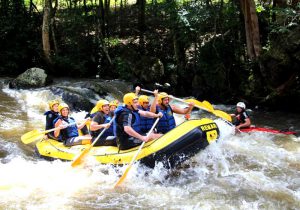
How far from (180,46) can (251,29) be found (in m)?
3.28

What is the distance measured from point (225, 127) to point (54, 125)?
3155mm

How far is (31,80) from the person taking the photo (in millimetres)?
14062

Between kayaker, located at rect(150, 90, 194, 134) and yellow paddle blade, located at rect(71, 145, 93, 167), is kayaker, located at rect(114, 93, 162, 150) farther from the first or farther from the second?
yellow paddle blade, located at rect(71, 145, 93, 167)

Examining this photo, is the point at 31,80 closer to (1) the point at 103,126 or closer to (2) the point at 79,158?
(1) the point at 103,126

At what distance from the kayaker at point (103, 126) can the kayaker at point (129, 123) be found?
0.63 metres

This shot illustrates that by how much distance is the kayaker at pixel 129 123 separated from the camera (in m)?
6.29

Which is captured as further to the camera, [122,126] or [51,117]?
[51,117]

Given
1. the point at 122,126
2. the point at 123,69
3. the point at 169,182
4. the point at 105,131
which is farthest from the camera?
the point at 123,69

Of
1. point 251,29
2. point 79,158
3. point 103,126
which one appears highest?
point 251,29

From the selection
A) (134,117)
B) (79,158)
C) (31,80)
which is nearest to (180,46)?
(31,80)

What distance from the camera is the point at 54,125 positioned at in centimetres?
748

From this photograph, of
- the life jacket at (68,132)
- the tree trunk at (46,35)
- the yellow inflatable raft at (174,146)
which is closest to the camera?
the yellow inflatable raft at (174,146)

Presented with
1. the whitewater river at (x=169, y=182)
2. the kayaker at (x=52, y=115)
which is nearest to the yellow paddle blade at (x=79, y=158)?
the whitewater river at (x=169, y=182)

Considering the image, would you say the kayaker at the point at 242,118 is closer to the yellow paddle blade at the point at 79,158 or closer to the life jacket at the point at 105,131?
the life jacket at the point at 105,131
